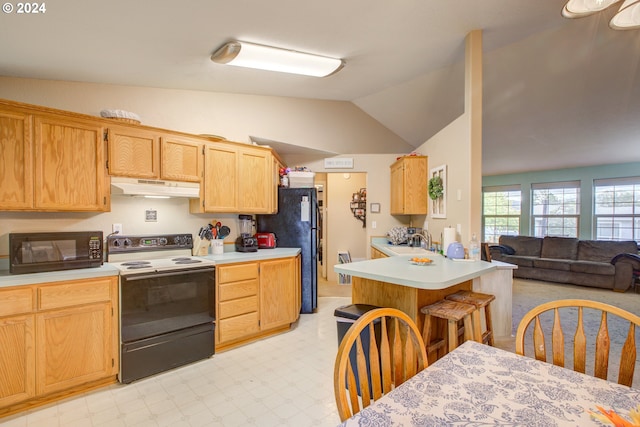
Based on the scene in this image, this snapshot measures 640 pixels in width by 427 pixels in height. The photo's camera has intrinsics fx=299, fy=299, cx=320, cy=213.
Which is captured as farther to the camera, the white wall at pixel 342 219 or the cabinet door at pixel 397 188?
the white wall at pixel 342 219

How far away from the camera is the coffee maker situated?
3.42 metres

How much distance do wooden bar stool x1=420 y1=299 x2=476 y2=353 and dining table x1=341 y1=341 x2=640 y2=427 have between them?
2.57ft

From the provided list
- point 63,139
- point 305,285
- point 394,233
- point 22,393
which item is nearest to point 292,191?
point 305,285

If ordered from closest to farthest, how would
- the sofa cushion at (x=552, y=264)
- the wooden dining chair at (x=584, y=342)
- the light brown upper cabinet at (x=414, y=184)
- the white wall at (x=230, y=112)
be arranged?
the wooden dining chair at (x=584, y=342) < the white wall at (x=230, y=112) < the light brown upper cabinet at (x=414, y=184) < the sofa cushion at (x=552, y=264)

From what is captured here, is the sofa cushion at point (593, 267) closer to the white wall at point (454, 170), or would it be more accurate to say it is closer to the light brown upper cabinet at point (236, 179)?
the white wall at point (454, 170)

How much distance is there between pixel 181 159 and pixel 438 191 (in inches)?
110

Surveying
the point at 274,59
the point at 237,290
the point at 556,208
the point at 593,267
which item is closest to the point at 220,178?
the point at 237,290

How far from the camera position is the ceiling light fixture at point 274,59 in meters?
2.47

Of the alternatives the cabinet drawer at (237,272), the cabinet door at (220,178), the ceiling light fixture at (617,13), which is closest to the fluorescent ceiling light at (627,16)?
the ceiling light fixture at (617,13)

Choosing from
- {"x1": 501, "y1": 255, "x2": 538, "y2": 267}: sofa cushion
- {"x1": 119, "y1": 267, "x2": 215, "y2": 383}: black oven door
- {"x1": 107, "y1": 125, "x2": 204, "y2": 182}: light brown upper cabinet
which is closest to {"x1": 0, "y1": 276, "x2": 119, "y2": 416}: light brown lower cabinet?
{"x1": 119, "y1": 267, "x2": 215, "y2": 383}: black oven door

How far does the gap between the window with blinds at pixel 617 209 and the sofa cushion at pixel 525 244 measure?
1.36 metres

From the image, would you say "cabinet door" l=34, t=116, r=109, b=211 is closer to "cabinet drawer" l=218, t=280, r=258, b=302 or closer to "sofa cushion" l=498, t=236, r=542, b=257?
"cabinet drawer" l=218, t=280, r=258, b=302

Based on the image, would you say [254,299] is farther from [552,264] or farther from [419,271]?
[552,264]

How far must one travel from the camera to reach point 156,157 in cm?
273
